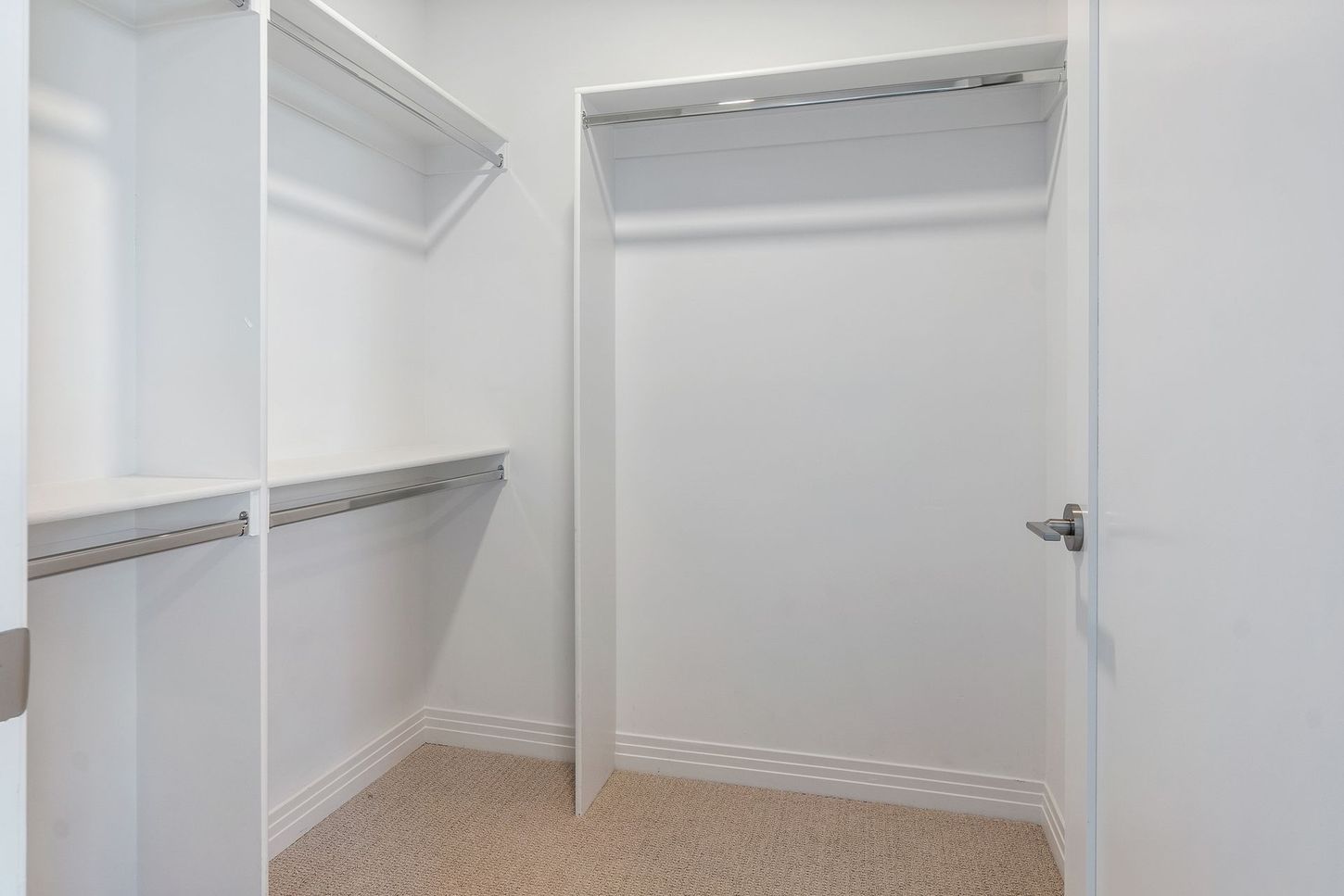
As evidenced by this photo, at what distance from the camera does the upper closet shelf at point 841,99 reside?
68.3 inches

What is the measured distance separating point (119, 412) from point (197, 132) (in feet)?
1.81

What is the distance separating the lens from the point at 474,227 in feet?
7.78

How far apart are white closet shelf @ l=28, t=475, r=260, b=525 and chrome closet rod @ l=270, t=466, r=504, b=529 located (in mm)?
189

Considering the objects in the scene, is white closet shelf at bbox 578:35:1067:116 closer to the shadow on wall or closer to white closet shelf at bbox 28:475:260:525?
the shadow on wall

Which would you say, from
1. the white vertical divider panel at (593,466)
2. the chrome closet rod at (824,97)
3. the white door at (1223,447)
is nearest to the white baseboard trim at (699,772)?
the white vertical divider panel at (593,466)

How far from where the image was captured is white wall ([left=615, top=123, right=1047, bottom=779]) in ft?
6.56

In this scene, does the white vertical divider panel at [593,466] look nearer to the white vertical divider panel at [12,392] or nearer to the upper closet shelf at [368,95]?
the upper closet shelf at [368,95]

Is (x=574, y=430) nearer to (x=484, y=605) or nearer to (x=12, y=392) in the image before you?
(x=484, y=605)

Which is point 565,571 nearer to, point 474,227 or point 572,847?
point 572,847

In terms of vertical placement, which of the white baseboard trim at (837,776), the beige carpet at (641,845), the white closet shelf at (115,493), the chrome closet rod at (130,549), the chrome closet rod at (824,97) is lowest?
the beige carpet at (641,845)

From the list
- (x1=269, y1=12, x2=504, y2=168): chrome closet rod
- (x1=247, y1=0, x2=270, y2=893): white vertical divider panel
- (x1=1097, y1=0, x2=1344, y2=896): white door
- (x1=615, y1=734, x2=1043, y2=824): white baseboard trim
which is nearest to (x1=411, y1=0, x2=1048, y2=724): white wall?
(x1=269, y1=12, x2=504, y2=168): chrome closet rod

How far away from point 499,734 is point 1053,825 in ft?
5.43

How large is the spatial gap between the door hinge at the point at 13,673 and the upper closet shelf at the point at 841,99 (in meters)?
1.76

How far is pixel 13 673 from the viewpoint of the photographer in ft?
2.11
